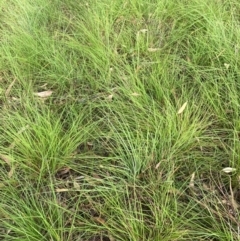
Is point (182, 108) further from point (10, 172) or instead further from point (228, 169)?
point (10, 172)

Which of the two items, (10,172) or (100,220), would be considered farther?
(10,172)

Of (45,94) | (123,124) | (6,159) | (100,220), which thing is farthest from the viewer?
Result: (45,94)

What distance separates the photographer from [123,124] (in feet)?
6.77

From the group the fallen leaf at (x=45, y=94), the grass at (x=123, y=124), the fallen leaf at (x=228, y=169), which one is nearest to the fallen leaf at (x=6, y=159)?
the grass at (x=123, y=124)

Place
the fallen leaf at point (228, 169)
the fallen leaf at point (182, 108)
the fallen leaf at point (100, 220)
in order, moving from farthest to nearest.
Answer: the fallen leaf at point (182, 108) < the fallen leaf at point (228, 169) < the fallen leaf at point (100, 220)

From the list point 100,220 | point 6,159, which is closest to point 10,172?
point 6,159

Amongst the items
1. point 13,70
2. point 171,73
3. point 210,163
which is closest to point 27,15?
point 13,70

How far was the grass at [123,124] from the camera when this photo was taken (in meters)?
1.67

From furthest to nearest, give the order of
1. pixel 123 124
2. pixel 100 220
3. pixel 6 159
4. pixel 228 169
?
pixel 123 124, pixel 6 159, pixel 228 169, pixel 100 220

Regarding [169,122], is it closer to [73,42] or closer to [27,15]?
[73,42]

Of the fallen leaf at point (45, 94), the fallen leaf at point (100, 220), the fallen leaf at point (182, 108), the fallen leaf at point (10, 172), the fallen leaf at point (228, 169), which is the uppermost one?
the fallen leaf at point (45, 94)

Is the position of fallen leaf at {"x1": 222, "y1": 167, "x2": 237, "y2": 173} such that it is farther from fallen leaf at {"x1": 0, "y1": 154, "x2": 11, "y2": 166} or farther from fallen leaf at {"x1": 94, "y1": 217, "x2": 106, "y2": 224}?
fallen leaf at {"x1": 0, "y1": 154, "x2": 11, "y2": 166}

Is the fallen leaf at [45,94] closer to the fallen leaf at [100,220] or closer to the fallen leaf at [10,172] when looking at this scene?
the fallen leaf at [10,172]

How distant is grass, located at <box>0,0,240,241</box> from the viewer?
167 cm
